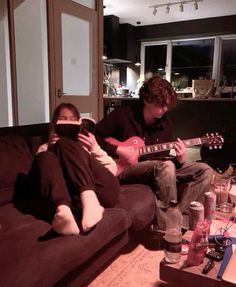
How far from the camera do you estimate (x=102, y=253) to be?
1.46 metres

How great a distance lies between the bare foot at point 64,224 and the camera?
124cm

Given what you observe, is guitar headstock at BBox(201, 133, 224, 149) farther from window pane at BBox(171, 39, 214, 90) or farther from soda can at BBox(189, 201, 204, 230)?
window pane at BBox(171, 39, 214, 90)

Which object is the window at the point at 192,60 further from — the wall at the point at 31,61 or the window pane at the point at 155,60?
the wall at the point at 31,61

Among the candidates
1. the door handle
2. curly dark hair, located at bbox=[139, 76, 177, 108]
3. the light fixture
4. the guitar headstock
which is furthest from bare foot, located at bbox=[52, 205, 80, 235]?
the light fixture

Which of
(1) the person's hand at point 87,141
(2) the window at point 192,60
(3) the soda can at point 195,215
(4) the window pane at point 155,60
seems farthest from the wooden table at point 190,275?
(4) the window pane at point 155,60

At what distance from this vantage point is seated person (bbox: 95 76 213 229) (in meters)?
1.89

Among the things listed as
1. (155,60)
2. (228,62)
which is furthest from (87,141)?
(155,60)

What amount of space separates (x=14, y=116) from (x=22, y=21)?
0.96 meters

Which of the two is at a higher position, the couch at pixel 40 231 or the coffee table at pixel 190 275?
the couch at pixel 40 231

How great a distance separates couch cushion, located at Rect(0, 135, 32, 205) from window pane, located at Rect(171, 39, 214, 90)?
536 centimetres

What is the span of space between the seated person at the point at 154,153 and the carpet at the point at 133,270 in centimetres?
20

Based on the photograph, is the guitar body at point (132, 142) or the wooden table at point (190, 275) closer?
the wooden table at point (190, 275)

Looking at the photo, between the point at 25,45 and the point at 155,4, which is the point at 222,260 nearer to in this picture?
the point at 25,45

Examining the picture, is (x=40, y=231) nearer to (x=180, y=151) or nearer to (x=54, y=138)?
(x=54, y=138)
